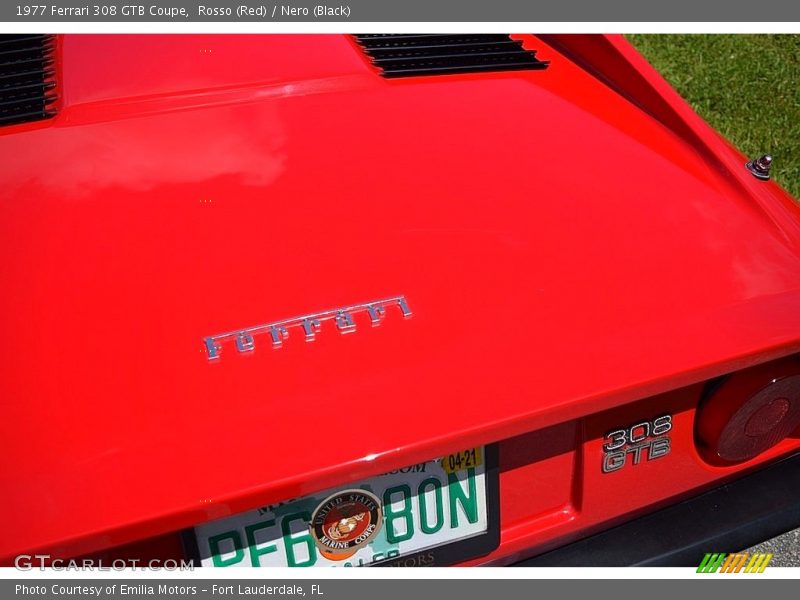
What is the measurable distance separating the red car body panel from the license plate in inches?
2.7

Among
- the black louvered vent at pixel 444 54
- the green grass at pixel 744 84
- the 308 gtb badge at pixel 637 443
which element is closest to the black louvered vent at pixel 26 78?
the black louvered vent at pixel 444 54

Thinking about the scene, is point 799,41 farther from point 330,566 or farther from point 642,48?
point 330,566

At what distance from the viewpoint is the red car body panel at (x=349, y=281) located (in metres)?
1.16

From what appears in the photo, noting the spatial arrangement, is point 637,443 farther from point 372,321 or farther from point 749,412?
point 372,321

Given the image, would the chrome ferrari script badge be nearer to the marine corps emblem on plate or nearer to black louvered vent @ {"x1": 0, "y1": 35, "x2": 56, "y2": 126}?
the marine corps emblem on plate

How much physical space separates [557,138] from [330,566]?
1002 millimetres

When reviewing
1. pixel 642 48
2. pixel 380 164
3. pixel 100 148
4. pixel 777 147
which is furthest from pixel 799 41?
pixel 100 148

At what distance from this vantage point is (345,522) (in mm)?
1346

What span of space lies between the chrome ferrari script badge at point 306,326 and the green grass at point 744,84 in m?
2.90

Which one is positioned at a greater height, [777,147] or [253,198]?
[253,198]

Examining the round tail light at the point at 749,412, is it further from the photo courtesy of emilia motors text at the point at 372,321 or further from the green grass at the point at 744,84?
the green grass at the point at 744,84

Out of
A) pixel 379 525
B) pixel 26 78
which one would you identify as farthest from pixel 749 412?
pixel 26 78

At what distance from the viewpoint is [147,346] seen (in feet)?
4.16

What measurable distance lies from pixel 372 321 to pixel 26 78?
3.86ft
